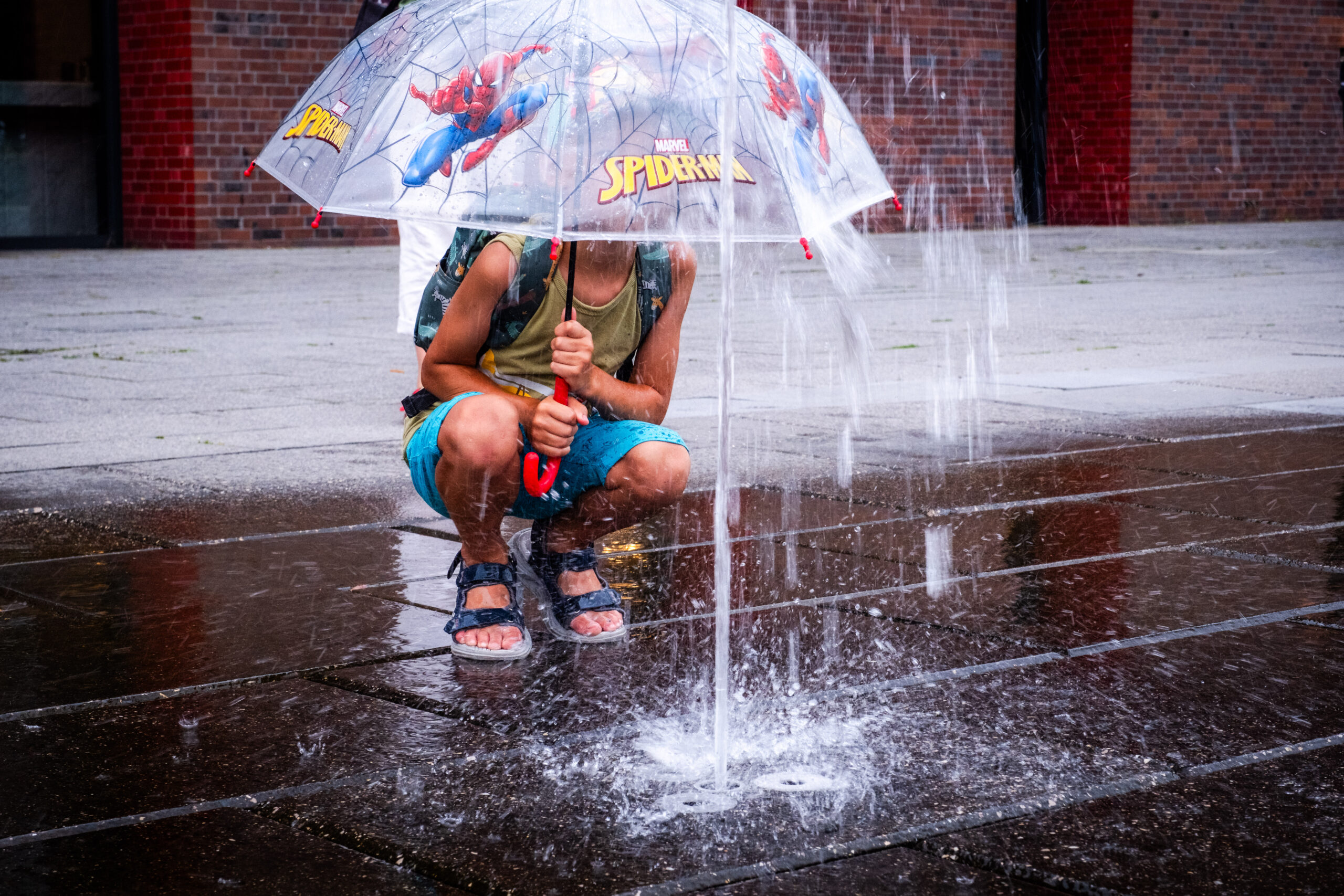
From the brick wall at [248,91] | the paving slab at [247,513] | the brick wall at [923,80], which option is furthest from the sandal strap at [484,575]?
the brick wall at [923,80]

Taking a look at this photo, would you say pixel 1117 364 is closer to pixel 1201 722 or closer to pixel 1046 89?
pixel 1201 722

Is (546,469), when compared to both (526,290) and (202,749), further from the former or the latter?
(202,749)

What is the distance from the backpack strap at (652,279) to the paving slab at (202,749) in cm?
97

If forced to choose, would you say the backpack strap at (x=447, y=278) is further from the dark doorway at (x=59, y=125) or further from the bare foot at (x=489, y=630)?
the dark doorway at (x=59, y=125)

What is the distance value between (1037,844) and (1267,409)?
4.77 m

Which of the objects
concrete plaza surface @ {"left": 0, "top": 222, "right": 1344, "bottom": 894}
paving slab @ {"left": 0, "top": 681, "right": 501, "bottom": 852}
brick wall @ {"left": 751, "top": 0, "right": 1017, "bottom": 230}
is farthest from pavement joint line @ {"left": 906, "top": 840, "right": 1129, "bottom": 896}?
Result: brick wall @ {"left": 751, "top": 0, "right": 1017, "bottom": 230}

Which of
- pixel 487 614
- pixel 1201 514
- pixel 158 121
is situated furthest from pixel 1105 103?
pixel 487 614

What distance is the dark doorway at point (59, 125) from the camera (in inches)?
573

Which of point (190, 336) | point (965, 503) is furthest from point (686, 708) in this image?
point (190, 336)

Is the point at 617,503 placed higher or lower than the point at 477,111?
lower

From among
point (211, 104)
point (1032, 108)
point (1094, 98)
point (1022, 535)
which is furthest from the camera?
point (1032, 108)

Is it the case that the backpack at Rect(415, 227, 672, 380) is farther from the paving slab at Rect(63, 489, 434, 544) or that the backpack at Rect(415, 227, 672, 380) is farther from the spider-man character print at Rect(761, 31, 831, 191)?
the paving slab at Rect(63, 489, 434, 544)

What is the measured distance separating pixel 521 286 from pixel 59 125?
518 inches

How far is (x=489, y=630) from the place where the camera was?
10.7 feet
